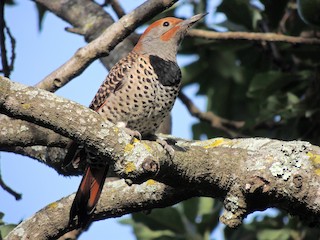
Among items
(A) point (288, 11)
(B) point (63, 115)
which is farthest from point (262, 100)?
(B) point (63, 115)

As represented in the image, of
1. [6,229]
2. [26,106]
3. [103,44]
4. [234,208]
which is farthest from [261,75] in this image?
[26,106]

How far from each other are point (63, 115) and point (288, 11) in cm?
335

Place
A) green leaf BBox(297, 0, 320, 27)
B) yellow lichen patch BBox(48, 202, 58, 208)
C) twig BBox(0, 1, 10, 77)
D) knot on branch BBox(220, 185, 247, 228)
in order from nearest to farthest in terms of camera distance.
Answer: knot on branch BBox(220, 185, 247, 228), yellow lichen patch BBox(48, 202, 58, 208), twig BBox(0, 1, 10, 77), green leaf BBox(297, 0, 320, 27)

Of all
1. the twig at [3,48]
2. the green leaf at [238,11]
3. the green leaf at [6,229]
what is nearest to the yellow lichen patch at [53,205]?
the green leaf at [6,229]

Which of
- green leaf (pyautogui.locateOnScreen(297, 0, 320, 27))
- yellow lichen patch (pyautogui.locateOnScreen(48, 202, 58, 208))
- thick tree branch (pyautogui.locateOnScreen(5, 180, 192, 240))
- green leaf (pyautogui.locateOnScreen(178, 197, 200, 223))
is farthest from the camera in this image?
green leaf (pyautogui.locateOnScreen(178, 197, 200, 223))

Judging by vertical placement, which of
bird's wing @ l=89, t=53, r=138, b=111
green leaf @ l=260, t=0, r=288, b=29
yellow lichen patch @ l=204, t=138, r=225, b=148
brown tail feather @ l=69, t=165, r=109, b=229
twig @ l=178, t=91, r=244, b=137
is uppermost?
bird's wing @ l=89, t=53, r=138, b=111

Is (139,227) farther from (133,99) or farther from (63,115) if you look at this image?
(63,115)

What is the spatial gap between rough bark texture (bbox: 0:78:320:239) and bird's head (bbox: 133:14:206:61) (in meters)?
1.17

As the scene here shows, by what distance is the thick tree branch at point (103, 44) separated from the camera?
12.2 feet

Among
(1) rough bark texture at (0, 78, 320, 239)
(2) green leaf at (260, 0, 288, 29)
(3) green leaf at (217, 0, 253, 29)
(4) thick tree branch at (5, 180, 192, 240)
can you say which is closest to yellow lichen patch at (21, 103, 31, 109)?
(1) rough bark texture at (0, 78, 320, 239)

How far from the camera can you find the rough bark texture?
2783 millimetres

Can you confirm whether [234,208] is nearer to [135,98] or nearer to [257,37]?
[135,98]

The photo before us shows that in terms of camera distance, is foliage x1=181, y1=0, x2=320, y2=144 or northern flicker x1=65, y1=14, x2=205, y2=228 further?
foliage x1=181, y1=0, x2=320, y2=144

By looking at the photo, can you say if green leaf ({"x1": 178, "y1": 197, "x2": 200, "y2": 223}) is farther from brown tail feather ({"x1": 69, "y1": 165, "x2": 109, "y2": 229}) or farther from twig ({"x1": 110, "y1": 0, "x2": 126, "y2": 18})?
twig ({"x1": 110, "y1": 0, "x2": 126, "y2": 18})
